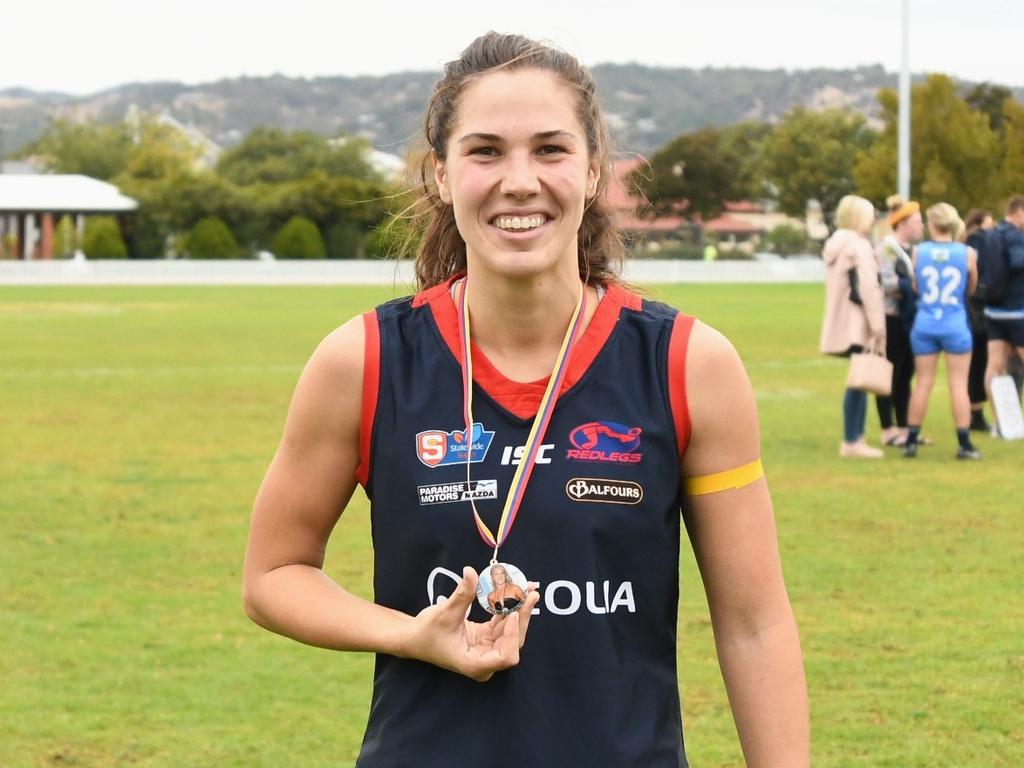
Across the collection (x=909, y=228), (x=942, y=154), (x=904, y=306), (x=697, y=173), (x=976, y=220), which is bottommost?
(x=904, y=306)

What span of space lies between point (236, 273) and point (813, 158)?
40.5m

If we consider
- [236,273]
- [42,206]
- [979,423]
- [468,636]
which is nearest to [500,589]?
[468,636]

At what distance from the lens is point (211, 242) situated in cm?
7306

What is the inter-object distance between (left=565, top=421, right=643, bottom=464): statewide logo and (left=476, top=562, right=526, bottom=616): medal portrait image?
20 cm

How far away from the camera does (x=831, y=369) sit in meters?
23.6

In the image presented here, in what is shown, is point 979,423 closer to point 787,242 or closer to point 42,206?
point 787,242

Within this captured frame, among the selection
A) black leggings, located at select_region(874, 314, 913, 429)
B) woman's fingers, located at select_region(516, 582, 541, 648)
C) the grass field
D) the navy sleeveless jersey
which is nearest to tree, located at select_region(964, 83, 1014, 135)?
the grass field

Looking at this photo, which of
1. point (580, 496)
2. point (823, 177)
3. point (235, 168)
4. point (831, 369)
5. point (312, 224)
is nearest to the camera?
point (580, 496)

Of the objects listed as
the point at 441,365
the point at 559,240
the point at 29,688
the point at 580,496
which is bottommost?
the point at 29,688

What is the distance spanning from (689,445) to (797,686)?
397mm

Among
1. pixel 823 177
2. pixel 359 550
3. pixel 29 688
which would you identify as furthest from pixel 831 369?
pixel 823 177

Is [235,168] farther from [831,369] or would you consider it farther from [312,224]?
[831,369]

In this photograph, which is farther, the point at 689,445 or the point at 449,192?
the point at 449,192

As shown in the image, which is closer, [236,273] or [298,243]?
[236,273]
